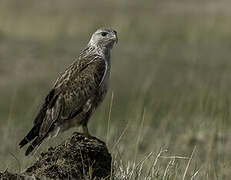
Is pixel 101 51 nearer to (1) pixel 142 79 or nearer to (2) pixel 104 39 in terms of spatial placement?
(2) pixel 104 39

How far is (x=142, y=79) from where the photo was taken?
15258 millimetres

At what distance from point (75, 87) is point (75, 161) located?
1.66m

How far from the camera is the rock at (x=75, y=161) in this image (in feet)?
16.1

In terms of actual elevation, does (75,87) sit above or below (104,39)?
below

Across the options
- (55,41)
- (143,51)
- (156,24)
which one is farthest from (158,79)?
(156,24)

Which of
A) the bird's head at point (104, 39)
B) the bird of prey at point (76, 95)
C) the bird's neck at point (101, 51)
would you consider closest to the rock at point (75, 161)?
the bird of prey at point (76, 95)

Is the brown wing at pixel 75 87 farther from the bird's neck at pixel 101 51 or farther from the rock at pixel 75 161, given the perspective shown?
the rock at pixel 75 161

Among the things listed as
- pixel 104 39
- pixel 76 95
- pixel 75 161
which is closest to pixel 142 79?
pixel 104 39

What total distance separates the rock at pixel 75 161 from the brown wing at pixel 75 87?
114 centimetres

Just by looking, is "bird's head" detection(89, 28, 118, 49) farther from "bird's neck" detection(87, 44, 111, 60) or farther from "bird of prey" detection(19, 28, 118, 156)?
"bird of prey" detection(19, 28, 118, 156)

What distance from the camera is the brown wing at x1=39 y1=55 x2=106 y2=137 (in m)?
6.62

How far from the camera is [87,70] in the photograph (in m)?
6.65

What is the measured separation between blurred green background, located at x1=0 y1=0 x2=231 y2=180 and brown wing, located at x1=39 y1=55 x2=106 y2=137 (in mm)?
549

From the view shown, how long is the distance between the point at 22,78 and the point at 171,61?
171 inches
